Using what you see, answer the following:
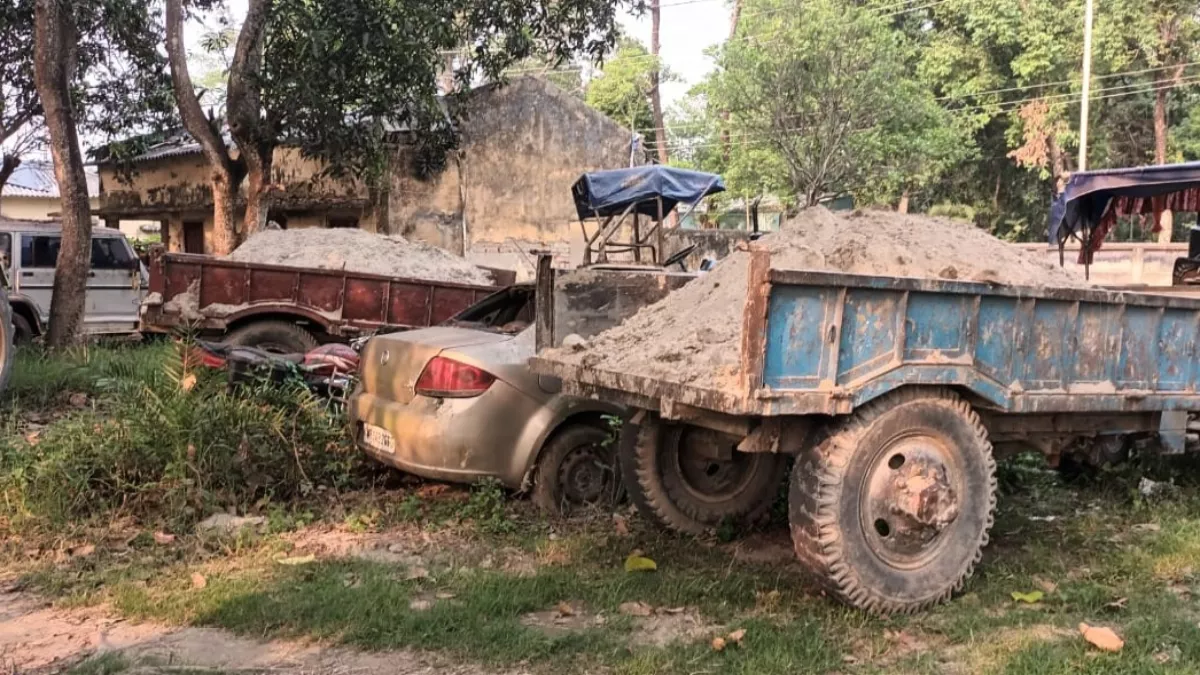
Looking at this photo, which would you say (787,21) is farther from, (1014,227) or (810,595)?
(810,595)

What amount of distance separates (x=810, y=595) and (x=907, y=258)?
63.4 inches

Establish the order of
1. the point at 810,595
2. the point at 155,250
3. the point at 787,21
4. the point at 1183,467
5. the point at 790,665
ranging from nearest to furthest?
the point at 790,665, the point at 810,595, the point at 1183,467, the point at 155,250, the point at 787,21

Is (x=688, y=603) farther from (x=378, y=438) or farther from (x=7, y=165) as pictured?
(x=7, y=165)

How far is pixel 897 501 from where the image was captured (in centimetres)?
400

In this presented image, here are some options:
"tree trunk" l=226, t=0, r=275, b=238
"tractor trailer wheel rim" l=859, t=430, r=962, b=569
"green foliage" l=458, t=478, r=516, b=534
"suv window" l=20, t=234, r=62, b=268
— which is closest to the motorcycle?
"green foliage" l=458, t=478, r=516, b=534

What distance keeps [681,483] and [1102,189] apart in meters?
5.44

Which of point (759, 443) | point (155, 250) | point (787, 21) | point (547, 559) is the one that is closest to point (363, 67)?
point (155, 250)

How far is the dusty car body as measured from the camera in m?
5.34

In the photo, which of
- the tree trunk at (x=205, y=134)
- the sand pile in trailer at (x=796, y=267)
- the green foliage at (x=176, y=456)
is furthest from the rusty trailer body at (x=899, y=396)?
the tree trunk at (x=205, y=134)

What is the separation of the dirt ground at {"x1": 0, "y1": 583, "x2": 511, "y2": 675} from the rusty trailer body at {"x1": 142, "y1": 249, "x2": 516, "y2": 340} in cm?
580

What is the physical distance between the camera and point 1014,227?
3506 cm

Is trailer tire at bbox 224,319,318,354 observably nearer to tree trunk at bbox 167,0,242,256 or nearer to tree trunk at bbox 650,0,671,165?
tree trunk at bbox 167,0,242,256

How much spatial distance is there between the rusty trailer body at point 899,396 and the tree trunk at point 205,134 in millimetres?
10349

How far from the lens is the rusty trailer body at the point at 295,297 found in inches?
388
